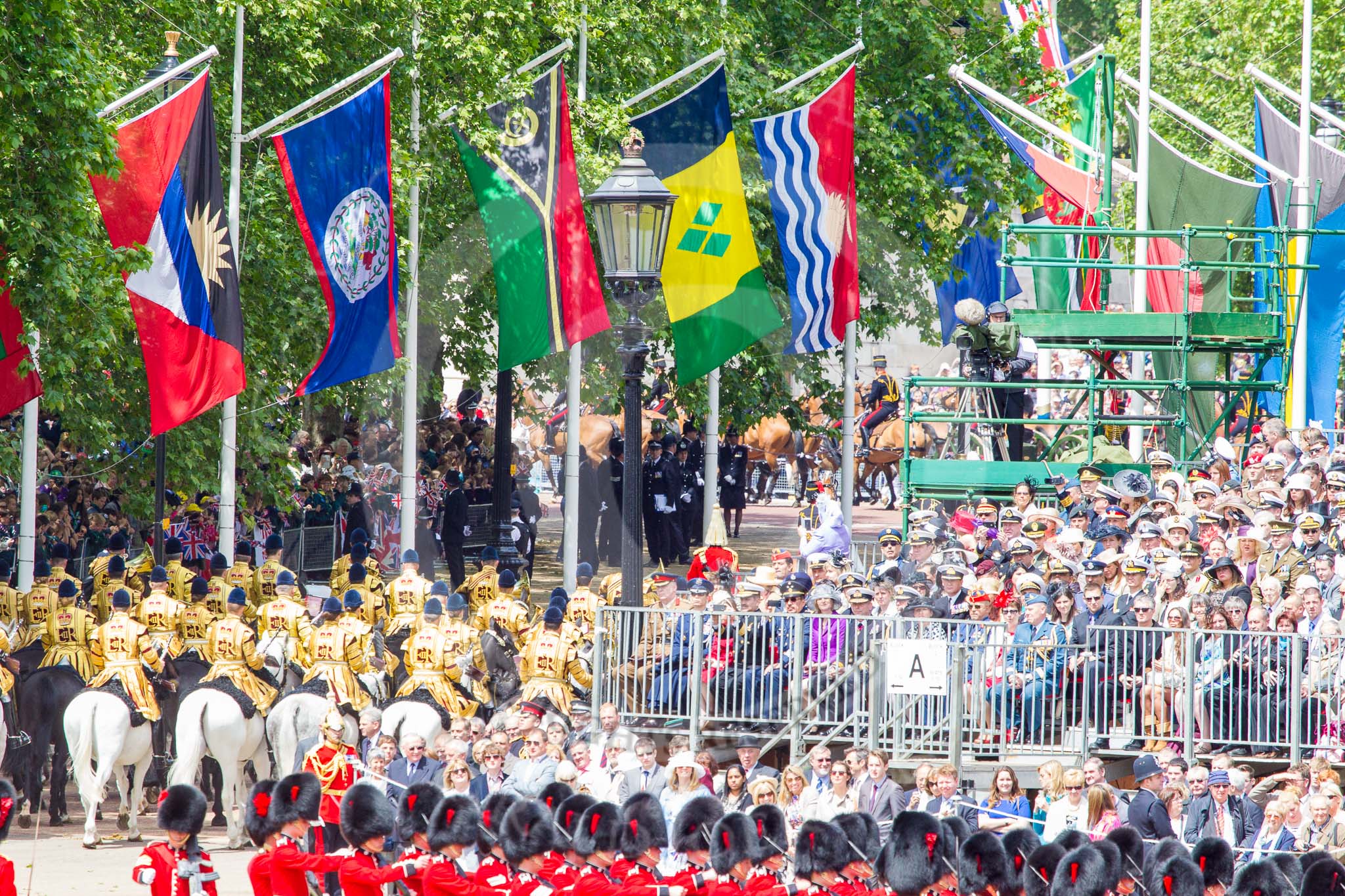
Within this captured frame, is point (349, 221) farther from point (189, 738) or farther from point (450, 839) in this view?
point (450, 839)

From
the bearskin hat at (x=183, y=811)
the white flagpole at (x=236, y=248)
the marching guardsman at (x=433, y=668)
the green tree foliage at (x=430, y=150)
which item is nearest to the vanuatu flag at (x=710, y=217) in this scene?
the green tree foliage at (x=430, y=150)

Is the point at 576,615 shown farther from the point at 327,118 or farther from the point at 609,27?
the point at 609,27

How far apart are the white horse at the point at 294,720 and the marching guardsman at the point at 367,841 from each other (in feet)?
10.6

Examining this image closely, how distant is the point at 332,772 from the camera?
16.1 metres

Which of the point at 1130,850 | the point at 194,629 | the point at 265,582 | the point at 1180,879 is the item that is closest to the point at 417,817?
the point at 1130,850

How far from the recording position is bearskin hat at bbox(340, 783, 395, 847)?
14.4m

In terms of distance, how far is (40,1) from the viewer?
18250 mm

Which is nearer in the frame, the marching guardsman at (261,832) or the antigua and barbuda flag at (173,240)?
the marching guardsman at (261,832)

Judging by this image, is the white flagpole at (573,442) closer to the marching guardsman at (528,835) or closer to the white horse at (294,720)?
the white horse at (294,720)

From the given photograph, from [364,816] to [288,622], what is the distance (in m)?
4.60

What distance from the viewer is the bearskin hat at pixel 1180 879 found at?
12672 millimetres

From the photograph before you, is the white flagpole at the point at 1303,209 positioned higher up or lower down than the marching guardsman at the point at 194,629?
higher up

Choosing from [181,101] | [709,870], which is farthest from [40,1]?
[709,870]

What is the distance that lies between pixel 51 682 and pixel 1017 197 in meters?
16.5
